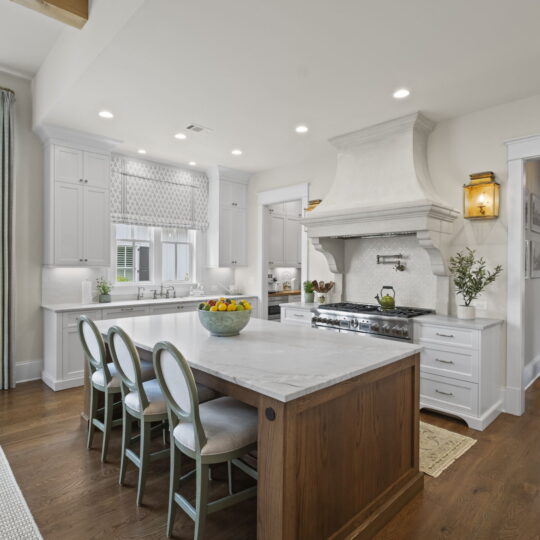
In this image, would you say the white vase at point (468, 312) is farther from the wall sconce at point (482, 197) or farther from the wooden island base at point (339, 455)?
the wooden island base at point (339, 455)

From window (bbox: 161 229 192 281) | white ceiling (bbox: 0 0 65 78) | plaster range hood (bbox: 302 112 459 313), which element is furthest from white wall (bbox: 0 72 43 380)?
plaster range hood (bbox: 302 112 459 313)

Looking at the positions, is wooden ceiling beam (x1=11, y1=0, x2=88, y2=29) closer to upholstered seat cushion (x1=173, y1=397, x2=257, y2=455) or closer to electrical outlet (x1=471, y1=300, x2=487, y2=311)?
upholstered seat cushion (x1=173, y1=397, x2=257, y2=455)

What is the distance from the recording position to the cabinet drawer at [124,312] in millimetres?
4398

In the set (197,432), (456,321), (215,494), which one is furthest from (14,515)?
(456,321)

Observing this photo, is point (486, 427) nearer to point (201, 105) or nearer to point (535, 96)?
point (535, 96)

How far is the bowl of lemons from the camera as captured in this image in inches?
98.0

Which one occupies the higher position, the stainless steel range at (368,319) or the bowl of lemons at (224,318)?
the bowl of lemons at (224,318)

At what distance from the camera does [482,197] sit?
3.52 m

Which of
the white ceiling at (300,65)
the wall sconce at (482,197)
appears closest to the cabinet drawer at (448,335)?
the wall sconce at (482,197)

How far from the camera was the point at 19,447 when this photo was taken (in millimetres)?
2768

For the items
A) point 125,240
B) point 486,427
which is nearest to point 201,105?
point 125,240

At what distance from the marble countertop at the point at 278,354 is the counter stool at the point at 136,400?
143mm

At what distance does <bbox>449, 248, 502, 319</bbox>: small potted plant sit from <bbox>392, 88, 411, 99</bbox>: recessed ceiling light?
5.24ft

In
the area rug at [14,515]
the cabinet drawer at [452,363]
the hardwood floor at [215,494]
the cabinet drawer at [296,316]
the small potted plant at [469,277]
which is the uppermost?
the small potted plant at [469,277]
